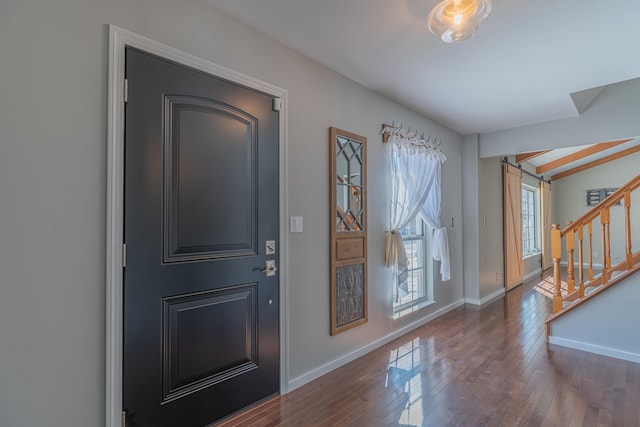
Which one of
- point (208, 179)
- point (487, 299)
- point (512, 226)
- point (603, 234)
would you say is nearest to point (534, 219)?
point (512, 226)

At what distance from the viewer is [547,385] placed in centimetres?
245

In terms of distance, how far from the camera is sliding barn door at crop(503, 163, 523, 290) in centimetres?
565

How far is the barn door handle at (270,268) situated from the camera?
2.24 meters

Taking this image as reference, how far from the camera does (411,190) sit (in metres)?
3.56

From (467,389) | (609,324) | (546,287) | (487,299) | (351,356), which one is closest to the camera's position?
(467,389)

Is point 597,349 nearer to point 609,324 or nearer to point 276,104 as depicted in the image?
point 609,324

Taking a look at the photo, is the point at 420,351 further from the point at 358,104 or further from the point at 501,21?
the point at 501,21

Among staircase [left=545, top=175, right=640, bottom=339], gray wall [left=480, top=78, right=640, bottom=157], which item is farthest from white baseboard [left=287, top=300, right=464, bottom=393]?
gray wall [left=480, top=78, right=640, bottom=157]

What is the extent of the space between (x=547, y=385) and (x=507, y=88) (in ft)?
8.72

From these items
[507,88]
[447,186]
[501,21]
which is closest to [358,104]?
[501,21]

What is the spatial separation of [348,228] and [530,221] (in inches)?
254

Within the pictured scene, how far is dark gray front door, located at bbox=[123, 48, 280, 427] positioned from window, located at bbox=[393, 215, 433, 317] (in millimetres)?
2120

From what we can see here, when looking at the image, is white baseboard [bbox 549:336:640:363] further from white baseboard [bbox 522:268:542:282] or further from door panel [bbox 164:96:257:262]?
white baseboard [bbox 522:268:542:282]
